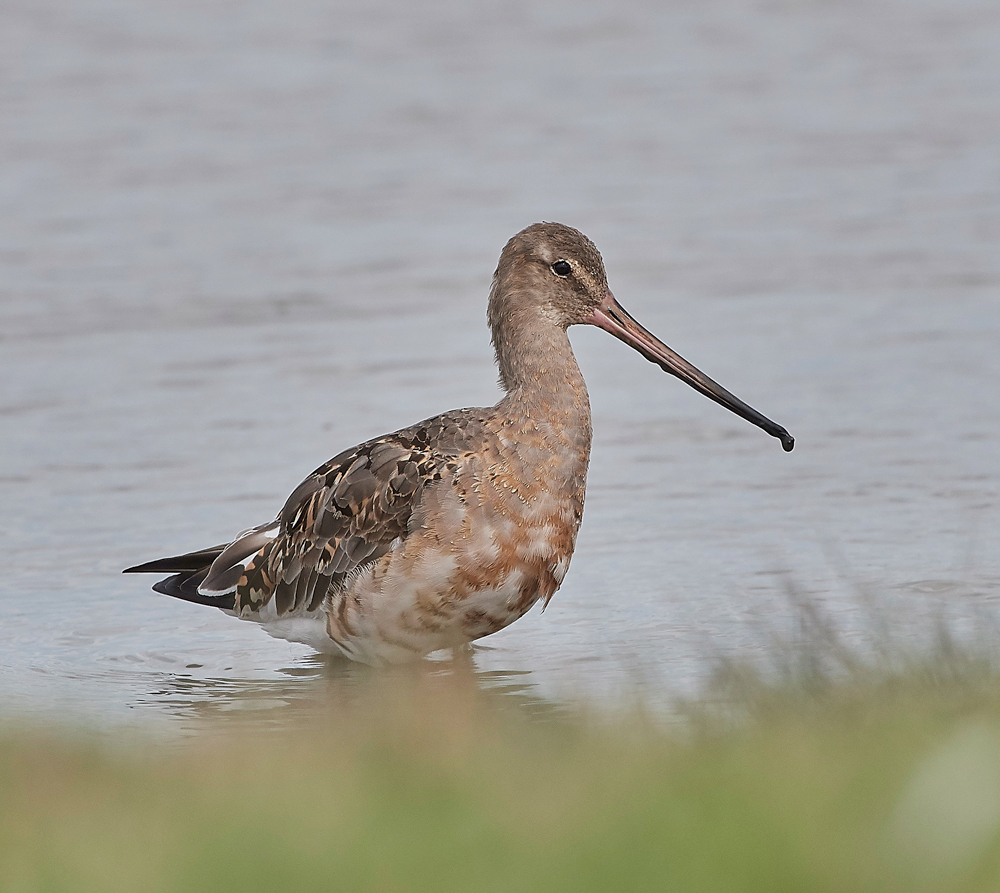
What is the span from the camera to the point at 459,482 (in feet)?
23.7

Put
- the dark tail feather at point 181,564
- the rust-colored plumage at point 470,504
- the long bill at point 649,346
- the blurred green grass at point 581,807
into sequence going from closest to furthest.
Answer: the blurred green grass at point 581,807 < the rust-colored plumage at point 470,504 < the long bill at point 649,346 < the dark tail feather at point 181,564

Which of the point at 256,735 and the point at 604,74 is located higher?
the point at 604,74

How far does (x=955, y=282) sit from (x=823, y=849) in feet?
31.9

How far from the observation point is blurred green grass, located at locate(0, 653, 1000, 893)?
3.65m

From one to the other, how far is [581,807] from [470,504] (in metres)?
3.25

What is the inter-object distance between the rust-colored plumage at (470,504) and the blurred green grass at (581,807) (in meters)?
2.04

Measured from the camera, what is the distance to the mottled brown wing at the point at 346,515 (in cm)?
739

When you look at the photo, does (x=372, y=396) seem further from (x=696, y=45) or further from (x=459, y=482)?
(x=696, y=45)

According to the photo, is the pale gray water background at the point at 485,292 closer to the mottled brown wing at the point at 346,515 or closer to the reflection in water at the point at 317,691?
the reflection in water at the point at 317,691

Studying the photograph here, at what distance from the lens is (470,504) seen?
7156mm

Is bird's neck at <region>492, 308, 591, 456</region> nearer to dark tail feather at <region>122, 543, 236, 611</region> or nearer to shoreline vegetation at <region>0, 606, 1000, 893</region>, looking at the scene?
dark tail feather at <region>122, 543, 236, 611</region>

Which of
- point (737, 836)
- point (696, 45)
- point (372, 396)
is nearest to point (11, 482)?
point (372, 396)

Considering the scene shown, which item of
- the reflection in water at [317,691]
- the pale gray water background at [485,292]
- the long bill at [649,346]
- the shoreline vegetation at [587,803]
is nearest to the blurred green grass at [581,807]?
the shoreline vegetation at [587,803]

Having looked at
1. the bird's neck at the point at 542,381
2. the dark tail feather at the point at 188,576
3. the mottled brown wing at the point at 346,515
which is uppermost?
the bird's neck at the point at 542,381
